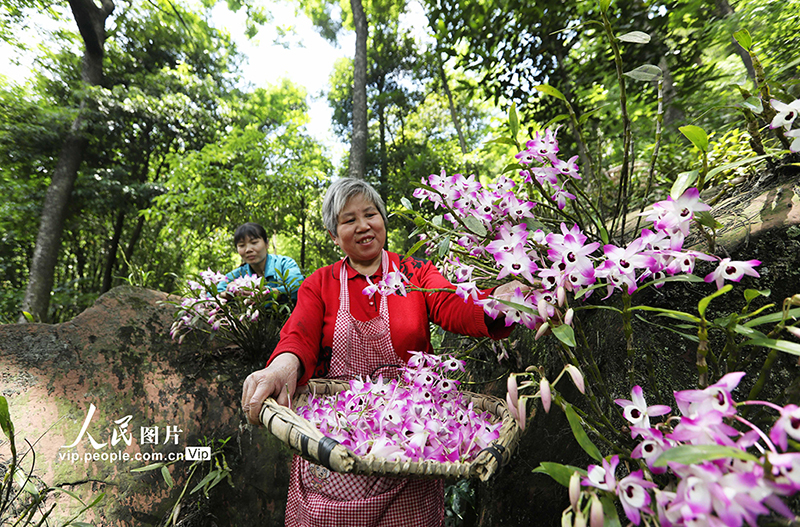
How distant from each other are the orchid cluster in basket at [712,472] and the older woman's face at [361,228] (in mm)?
1156

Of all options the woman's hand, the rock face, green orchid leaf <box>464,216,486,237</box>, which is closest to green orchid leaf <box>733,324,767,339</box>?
green orchid leaf <box>464,216,486,237</box>

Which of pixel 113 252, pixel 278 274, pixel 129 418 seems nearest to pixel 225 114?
pixel 113 252

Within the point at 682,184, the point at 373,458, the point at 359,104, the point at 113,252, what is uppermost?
the point at 359,104

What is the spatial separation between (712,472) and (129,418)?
8.05ft

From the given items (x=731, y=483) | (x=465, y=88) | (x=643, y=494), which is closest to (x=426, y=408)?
(x=643, y=494)

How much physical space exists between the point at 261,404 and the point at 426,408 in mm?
483

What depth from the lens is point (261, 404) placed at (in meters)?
1.02

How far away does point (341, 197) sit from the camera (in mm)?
1473

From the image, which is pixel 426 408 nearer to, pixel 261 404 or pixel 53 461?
pixel 261 404

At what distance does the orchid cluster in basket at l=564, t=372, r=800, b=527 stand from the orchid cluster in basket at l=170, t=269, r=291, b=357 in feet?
6.65

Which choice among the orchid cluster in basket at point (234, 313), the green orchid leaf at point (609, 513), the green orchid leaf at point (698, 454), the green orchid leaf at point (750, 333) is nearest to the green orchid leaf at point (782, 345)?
the green orchid leaf at point (750, 333)

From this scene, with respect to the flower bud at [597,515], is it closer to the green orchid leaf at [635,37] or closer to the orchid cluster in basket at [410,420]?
the orchid cluster in basket at [410,420]

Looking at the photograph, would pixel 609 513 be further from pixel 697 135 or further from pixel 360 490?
pixel 360 490

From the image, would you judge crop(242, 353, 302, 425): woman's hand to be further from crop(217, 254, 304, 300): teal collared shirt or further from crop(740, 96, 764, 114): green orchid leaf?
crop(740, 96, 764, 114): green orchid leaf
